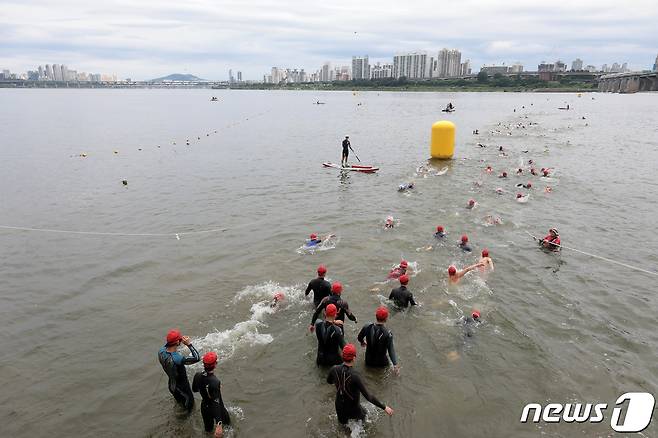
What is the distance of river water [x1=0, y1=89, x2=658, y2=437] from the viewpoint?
956 cm

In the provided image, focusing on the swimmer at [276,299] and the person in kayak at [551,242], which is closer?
the swimmer at [276,299]

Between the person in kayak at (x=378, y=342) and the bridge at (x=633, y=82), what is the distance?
747 ft

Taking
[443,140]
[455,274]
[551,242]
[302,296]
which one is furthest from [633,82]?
[302,296]

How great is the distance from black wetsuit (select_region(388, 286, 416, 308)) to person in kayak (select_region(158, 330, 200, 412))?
620cm

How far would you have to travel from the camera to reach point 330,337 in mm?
9977

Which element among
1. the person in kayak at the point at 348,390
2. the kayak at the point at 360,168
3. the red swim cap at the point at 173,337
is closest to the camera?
the person in kayak at the point at 348,390

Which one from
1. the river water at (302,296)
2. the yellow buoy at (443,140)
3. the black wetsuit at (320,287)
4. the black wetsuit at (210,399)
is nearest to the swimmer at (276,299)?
the river water at (302,296)

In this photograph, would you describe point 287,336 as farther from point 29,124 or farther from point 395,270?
point 29,124

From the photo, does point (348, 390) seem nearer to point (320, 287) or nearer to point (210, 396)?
point (210, 396)

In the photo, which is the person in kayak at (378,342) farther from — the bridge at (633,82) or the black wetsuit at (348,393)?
the bridge at (633,82)

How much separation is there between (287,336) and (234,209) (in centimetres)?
1395

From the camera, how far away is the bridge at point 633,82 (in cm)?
18775

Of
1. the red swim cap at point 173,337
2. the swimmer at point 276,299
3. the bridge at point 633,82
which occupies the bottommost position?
the swimmer at point 276,299

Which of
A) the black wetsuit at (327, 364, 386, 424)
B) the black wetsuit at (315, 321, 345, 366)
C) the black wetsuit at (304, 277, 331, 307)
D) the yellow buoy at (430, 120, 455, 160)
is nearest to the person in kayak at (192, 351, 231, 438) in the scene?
the black wetsuit at (327, 364, 386, 424)
